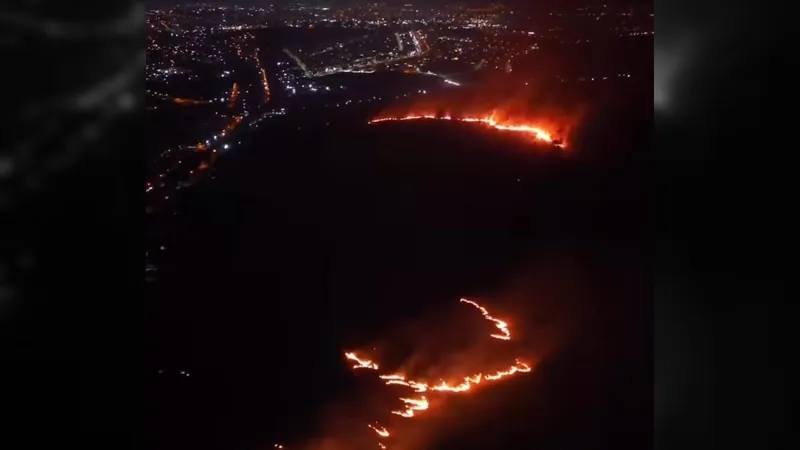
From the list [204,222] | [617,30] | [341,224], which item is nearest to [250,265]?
[204,222]

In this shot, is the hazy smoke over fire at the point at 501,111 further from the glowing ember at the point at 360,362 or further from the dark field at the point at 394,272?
the glowing ember at the point at 360,362

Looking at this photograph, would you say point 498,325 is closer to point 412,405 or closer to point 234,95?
point 412,405

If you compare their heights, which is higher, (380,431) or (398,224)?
(398,224)

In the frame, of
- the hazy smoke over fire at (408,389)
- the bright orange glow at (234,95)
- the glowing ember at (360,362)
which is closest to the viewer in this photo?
the hazy smoke over fire at (408,389)

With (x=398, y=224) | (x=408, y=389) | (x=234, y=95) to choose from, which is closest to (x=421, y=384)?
(x=408, y=389)

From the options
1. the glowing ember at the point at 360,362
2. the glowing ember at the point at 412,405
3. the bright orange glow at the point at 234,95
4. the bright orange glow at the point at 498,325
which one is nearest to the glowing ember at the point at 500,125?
the bright orange glow at the point at 234,95

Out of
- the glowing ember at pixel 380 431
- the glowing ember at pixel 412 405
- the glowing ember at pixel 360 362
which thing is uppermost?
the glowing ember at pixel 360 362

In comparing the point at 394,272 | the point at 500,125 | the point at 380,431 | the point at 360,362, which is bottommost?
the point at 380,431

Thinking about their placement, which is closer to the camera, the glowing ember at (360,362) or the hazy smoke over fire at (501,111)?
the glowing ember at (360,362)

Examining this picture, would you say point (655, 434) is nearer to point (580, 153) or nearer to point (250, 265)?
point (580, 153)
